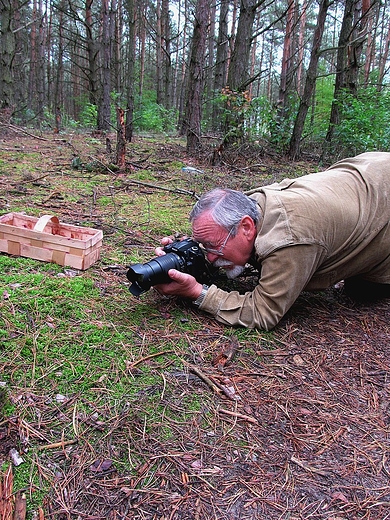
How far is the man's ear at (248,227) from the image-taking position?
215 cm

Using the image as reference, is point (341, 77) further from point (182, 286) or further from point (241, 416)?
point (241, 416)

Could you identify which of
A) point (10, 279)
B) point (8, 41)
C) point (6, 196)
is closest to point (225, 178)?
point (6, 196)

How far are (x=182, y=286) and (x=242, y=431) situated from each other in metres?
0.89

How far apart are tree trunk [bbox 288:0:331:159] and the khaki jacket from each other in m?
6.60

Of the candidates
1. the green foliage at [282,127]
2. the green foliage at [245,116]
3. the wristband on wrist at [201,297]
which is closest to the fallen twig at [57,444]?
the wristband on wrist at [201,297]

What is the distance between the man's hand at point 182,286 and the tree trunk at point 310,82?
7.43 metres

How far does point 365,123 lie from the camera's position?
755 centimetres

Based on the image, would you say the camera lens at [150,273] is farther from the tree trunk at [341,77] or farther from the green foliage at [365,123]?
the tree trunk at [341,77]

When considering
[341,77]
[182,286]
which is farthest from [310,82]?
[182,286]

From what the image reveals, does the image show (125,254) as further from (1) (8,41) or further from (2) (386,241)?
Result: (1) (8,41)

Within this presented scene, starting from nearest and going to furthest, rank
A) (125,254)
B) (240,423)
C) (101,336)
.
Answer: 1. (240,423)
2. (101,336)
3. (125,254)

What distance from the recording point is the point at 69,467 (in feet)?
4.25

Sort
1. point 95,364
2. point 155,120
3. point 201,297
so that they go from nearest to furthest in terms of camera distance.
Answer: point 95,364 < point 201,297 < point 155,120

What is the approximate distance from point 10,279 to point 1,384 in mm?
968
